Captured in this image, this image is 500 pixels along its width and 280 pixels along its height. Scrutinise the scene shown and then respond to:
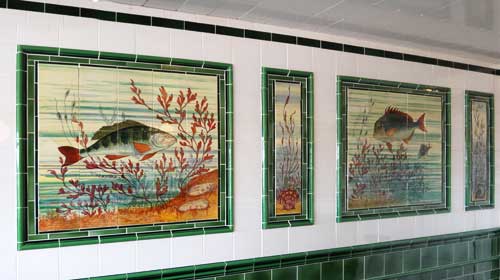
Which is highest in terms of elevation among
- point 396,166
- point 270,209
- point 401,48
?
point 401,48

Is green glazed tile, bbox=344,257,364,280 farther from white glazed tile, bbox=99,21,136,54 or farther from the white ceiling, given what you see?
white glazed tile, bbox=99,21,136,54

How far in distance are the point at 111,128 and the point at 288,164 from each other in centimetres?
87

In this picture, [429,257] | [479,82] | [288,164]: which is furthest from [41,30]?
[479,82]

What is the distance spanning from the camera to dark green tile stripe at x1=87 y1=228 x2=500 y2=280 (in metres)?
1.95

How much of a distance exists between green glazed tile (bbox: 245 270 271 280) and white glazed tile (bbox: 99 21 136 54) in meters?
1.15

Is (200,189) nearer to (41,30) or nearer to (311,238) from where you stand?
(311,238)

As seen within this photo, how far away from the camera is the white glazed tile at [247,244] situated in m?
1.99

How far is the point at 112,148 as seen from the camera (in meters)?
1.75

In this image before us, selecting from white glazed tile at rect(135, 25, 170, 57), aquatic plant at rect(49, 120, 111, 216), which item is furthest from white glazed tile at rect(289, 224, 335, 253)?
white glazed tile at rect(135, 25, 170, 57)

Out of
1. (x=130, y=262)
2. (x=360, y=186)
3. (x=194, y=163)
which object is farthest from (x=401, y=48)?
(x=130, y=262)

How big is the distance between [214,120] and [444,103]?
1602 mm

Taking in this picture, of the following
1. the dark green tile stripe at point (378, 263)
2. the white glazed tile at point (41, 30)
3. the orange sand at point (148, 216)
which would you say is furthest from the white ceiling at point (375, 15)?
the dark green tile stripe at point (378, 263)

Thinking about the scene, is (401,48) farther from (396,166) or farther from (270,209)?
(270,209)

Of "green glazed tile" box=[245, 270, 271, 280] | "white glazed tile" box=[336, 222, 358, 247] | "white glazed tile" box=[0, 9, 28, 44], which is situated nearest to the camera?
"white glazed tile" box=[0, 9, 28, 44]
